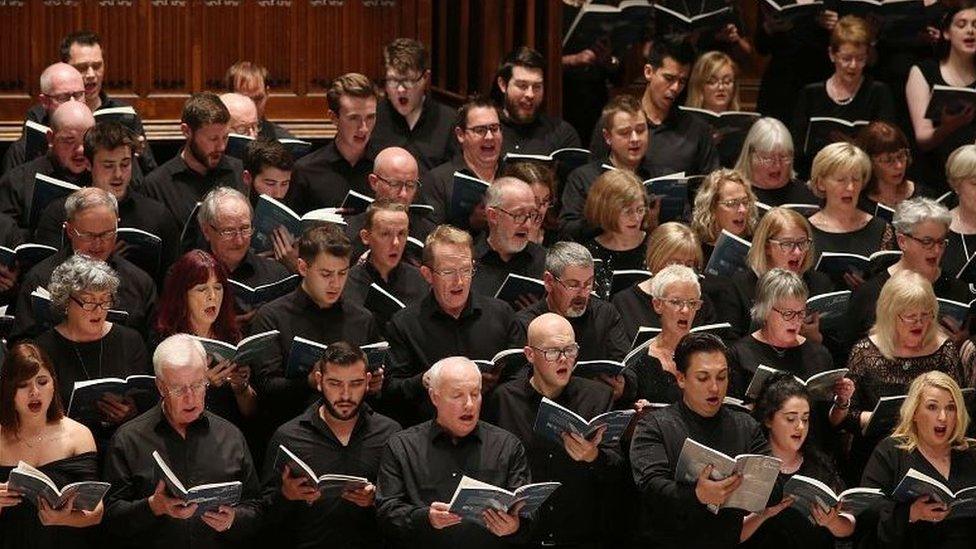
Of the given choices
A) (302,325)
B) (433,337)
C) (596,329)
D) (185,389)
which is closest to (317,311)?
(302,325)

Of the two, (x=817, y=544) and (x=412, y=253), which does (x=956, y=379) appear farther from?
(x=412, y=253)

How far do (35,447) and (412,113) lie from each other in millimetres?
2853

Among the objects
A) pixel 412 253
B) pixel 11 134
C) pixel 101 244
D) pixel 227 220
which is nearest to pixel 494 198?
pixel 412 253

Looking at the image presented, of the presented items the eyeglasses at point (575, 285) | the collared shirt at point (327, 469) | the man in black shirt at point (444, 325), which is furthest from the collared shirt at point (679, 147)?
the collared shirt at point (327, 469)

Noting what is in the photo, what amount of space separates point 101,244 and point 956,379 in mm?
3000

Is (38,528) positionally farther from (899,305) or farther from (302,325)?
(899,305)

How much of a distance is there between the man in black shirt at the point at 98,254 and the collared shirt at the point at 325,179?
114 centimetres

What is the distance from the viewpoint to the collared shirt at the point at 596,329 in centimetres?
676

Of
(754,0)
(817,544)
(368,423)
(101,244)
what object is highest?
(754,0)

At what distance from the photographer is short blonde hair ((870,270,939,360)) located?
22.5ft

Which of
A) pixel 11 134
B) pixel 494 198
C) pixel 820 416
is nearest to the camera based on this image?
pixel 820 416

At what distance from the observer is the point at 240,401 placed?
6.45 metres

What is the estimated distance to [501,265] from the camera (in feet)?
23.8

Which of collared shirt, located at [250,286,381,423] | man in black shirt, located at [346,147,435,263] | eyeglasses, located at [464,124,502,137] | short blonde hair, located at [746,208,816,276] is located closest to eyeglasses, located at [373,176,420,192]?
man in black shirt, located at [346,147,435,263]
